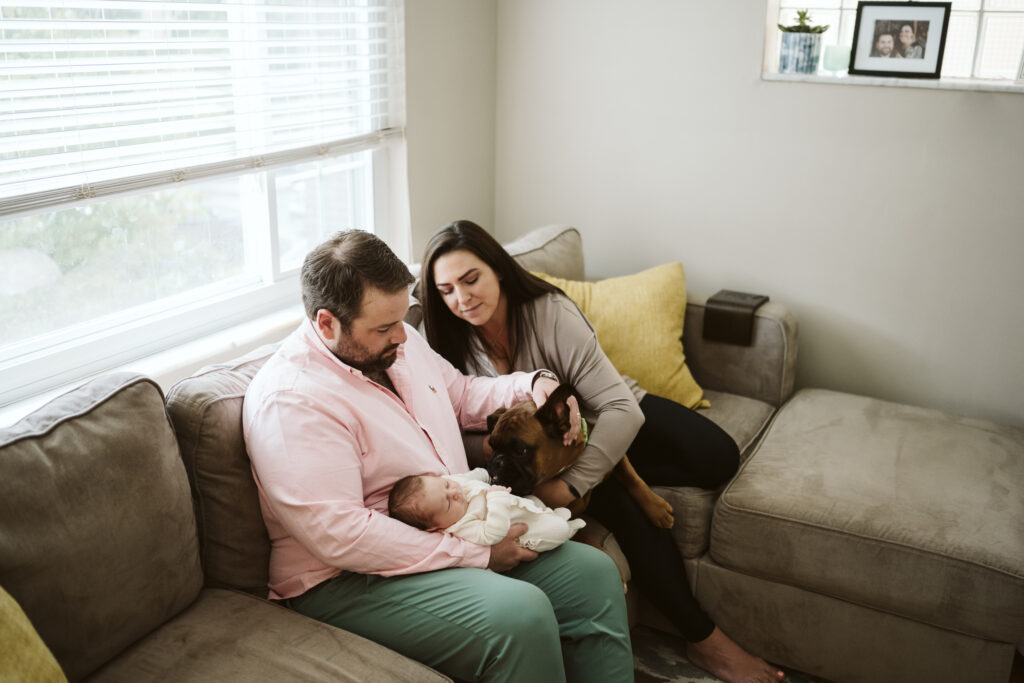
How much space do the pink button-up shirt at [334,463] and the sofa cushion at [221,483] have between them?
3 cm

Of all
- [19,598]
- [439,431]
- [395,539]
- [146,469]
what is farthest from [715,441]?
[19,598]

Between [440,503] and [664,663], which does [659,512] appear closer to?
[664,663]

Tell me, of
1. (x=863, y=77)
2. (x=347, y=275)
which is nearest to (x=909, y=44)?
(x=863, y=77)

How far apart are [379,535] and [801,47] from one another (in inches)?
86.8

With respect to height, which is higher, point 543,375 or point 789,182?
point 789,182

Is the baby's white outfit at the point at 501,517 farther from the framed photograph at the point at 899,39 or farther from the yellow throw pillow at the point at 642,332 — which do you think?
the framed photograph at the point at 899,39

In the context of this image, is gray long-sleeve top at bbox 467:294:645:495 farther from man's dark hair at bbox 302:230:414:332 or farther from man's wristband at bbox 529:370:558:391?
man's dark hair at bbox 302:230:414:332

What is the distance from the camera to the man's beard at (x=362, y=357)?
178cm

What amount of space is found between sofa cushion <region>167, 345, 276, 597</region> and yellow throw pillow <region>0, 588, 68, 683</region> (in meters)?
0.45

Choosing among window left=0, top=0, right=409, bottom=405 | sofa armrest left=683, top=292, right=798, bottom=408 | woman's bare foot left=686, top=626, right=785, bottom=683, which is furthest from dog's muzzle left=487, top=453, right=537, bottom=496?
sofa armrest left=683, top=292, right=798, bottom=408

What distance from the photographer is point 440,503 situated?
1754mm

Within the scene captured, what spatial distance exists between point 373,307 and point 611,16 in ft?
6.25

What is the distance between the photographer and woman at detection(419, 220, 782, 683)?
7.12 ft

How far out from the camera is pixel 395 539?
5.54 ft
